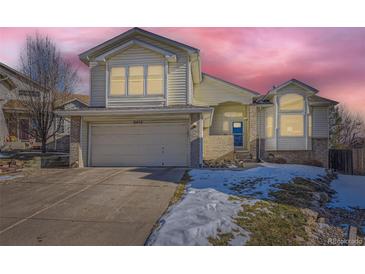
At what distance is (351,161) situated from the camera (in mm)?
13398

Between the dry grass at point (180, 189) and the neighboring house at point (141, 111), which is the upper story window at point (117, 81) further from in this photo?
the dry grass at point (180, 189)

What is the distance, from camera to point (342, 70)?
983cm

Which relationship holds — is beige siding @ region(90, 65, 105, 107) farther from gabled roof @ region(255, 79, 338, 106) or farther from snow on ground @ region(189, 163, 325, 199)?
gabled roof @ region(255, 79, 338, 106)

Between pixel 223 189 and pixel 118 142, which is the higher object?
pixel 118 142

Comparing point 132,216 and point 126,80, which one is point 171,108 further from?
point 132,216

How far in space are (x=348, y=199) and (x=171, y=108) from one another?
7411 millimetres

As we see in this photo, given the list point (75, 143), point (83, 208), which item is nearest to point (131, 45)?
point (75, 143)

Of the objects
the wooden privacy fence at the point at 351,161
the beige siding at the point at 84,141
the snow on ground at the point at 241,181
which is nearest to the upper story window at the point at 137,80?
the beige siding at the point at 84,141

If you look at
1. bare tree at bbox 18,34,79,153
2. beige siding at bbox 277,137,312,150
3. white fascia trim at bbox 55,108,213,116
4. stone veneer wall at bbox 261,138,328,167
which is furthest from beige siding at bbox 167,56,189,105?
beige siding at bbox 277,137,312,150

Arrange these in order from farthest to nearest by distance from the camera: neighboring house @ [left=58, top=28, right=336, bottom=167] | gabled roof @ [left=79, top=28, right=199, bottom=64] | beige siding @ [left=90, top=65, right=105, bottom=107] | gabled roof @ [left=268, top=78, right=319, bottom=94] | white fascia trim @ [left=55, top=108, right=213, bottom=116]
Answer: gabled roof @ [left=268, top=78, right=319, bottom=94]
beige siding @ [left=90, top=65, right=105, bottom=107]
gabled roof @ [left=79, top=28, right=199, bottom=64]
neighboring house @ [left=58, top=28, right=336, bottom=167]
white fascia trim @ [left=55, top=108, right=213, bottom=116]

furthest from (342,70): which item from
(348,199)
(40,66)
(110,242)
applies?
(40,66)

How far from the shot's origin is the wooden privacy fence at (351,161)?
13227 mm

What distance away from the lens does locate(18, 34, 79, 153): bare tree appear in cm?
1338

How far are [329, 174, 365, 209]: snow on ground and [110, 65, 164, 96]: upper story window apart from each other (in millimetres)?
8414
